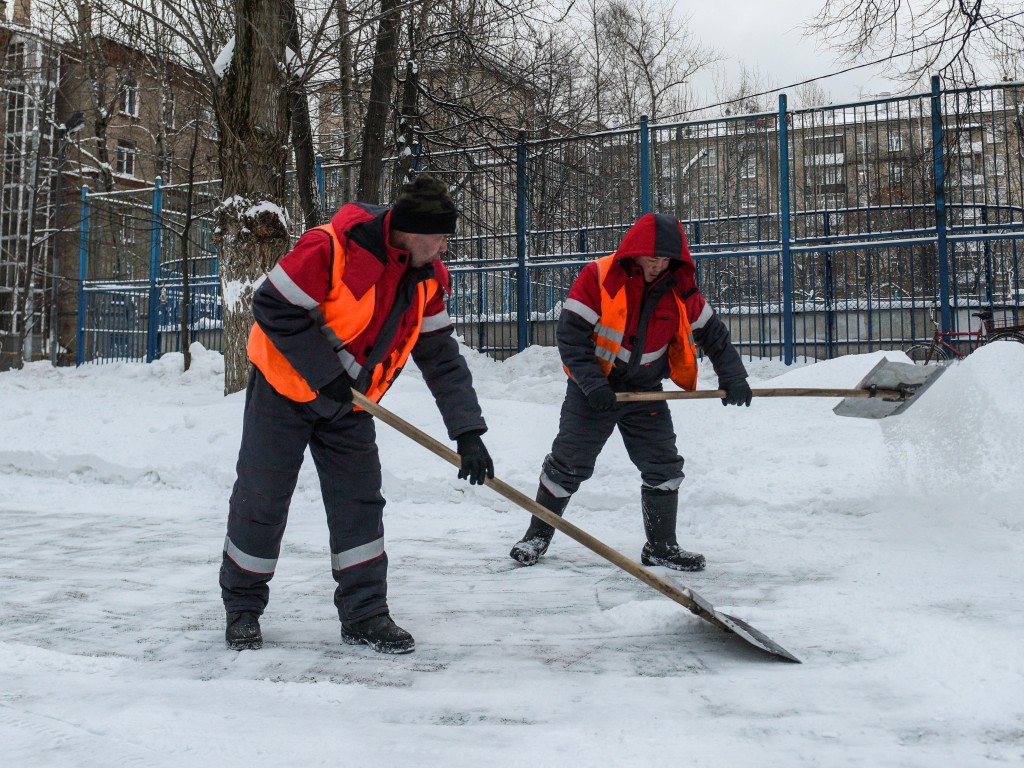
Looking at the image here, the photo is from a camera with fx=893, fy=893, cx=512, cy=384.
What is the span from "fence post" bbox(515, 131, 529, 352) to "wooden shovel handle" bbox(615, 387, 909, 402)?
5.82 metres

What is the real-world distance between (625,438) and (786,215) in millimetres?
5377

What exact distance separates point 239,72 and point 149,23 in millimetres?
2237

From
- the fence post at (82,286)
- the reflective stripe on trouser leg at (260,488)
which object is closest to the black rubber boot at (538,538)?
the reflective stripe on trouser leg at (260,488)

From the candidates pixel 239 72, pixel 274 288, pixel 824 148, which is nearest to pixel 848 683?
pixel 274 288

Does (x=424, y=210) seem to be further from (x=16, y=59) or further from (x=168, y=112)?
(x=16, y=59)

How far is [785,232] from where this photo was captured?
8.66 metres

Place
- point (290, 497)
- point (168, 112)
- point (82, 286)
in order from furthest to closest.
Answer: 1. point (168, 112)
2. point (82, 286)
3. point (290, 497)

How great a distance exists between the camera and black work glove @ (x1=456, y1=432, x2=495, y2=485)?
9.53 feet

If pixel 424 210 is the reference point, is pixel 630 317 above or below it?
below

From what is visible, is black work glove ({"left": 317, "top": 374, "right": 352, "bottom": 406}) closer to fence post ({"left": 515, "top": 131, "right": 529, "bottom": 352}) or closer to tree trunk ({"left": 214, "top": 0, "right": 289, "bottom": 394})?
tree trunk ({"left": 214, "top": 0, "right": 289, "bottom": 394})

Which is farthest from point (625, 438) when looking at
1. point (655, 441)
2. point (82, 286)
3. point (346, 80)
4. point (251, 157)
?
point (82, 286)

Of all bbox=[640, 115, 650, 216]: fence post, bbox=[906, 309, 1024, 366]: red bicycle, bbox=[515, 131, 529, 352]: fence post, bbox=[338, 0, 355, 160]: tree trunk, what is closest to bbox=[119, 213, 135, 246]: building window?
bbox=[338, 0, 355, 160]: tree trunk

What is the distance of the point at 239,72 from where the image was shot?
7574mm

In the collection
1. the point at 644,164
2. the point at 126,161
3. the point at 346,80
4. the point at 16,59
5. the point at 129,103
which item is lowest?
the point at 644,164
